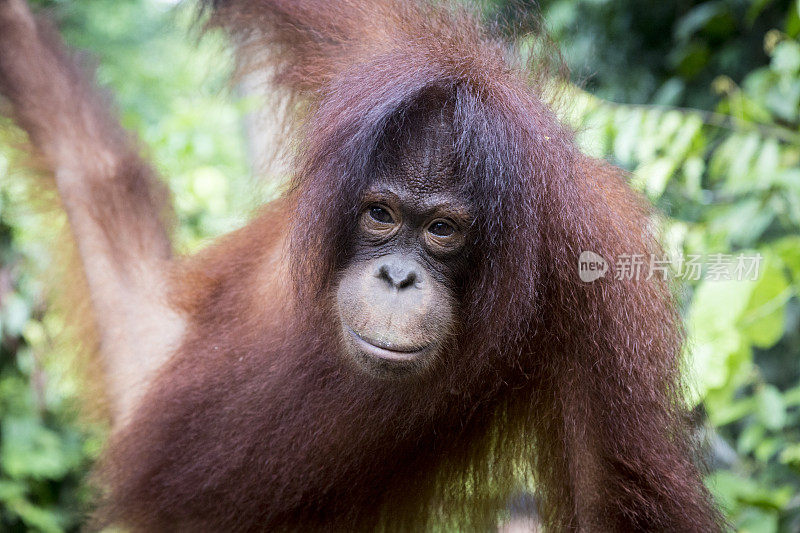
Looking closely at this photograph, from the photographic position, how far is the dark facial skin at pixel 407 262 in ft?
5.60

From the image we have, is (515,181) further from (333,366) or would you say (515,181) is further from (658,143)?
(658,143)

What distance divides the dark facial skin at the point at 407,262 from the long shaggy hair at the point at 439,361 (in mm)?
52

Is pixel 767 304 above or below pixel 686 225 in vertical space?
below

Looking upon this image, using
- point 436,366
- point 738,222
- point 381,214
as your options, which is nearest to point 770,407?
point 738,222

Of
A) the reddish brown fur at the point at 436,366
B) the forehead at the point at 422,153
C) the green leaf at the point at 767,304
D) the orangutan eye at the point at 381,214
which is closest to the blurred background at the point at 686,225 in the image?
the green leaf at the point at 767,304

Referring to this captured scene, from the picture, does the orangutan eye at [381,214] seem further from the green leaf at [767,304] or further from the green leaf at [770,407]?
the green leaf at [770,407]

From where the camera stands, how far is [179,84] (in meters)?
11.1

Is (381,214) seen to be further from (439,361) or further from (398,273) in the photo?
(439,361)

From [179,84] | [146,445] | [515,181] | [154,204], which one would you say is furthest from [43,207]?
[179,84]

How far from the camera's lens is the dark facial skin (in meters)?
1.71

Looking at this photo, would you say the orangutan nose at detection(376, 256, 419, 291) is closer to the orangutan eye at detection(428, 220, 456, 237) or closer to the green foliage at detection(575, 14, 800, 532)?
the orangutan eye at detection(428, 220, 456, 237)

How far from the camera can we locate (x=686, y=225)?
9.64 feet

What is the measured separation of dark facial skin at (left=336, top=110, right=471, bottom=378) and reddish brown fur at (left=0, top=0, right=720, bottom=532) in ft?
0.17

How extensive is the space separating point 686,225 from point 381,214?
5.18 feet
